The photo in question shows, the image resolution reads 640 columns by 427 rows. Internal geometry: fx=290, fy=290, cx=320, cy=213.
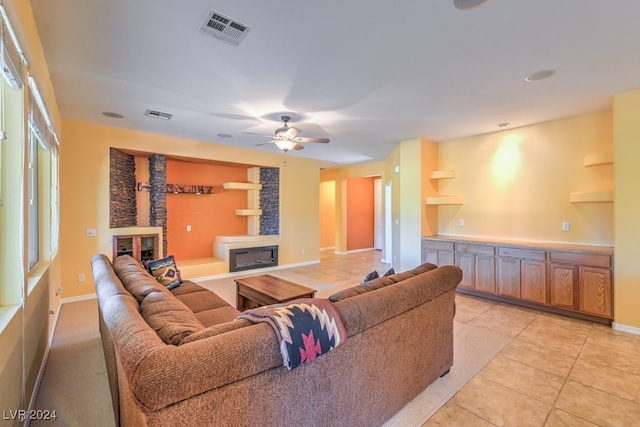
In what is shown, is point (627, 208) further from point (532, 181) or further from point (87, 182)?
point (87, 182)

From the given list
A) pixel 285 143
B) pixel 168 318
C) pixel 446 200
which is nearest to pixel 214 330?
pixel 168 318

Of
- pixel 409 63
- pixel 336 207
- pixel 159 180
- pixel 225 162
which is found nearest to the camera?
pixel 409 63

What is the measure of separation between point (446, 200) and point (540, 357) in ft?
9.56

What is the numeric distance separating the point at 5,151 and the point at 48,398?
1.83m

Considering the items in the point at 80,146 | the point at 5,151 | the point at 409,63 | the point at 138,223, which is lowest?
the point at 138,223

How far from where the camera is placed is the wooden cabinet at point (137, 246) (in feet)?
15.8

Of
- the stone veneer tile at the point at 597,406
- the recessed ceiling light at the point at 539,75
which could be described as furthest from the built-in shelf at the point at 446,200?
the stone veneer tile at the point at 597,406

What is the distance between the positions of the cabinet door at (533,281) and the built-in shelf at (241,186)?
5141 millimetres

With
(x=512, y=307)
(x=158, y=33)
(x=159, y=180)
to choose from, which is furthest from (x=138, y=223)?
(x=512, y=307)

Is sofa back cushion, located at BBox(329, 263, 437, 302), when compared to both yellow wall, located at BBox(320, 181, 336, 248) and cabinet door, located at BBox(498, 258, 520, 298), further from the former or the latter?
yellow wall, located at BBox(320, 181, 336, 248)

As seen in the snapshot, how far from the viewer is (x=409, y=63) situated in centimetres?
261

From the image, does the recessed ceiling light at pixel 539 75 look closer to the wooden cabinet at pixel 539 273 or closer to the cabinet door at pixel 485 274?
the wooden cabinet at pixel 539 273

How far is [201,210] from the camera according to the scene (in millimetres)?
6195

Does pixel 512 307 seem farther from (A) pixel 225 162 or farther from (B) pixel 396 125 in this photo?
(A) pixel 225 162
